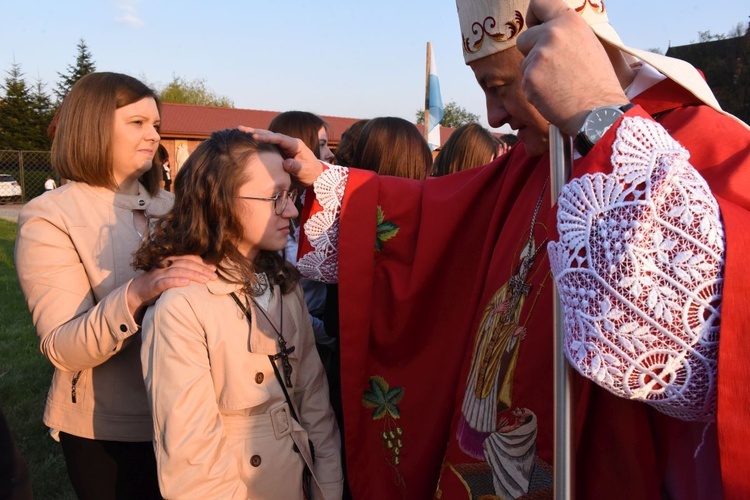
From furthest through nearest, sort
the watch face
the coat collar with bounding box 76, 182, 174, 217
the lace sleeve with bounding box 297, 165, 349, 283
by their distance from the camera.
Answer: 1. the coat collar with bounding box 76, 182, 174, 217
2. the lace sleeve with bounding box 297, 165, 349, 283
3. the watch face

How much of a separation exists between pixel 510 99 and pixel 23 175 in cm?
2388

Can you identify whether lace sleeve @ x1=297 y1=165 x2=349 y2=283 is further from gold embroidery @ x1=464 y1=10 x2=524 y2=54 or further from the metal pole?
the metal pole

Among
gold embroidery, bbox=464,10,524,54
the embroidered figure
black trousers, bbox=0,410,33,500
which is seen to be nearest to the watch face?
the embroidered figure

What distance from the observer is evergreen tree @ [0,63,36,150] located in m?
28.1

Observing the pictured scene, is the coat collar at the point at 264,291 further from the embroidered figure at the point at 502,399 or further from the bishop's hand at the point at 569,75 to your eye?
the bishop's hand at the point at 569,75

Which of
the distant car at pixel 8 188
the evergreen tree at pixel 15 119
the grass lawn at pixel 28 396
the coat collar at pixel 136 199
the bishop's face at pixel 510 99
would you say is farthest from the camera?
the evergreen tree at pixel 15 119

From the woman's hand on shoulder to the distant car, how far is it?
22977mm

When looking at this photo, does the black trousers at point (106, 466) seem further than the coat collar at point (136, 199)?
No

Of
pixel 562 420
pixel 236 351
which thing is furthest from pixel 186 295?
→ pixel 562 420

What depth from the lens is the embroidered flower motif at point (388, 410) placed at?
6.41ft

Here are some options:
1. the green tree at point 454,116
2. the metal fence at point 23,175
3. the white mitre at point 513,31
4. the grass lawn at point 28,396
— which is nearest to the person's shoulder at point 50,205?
the white mitre at point 513,31

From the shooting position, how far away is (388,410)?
1992 millimetres

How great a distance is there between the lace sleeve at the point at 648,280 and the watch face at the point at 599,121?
5 cm

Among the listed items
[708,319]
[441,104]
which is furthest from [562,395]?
[441,104]
